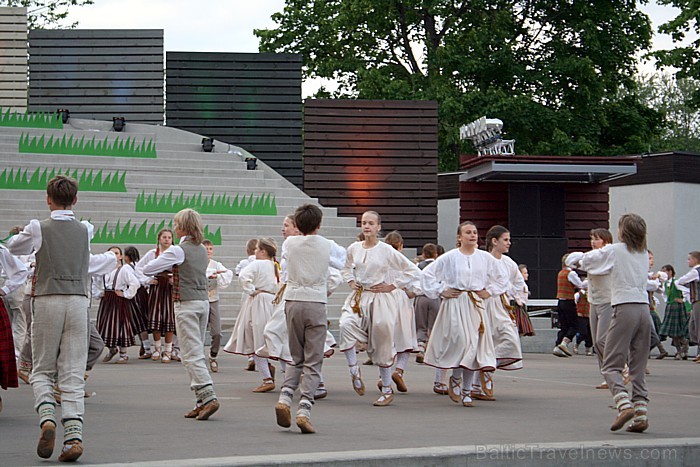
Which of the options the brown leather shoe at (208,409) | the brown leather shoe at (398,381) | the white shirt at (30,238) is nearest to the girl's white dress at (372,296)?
the brown leather shoe at (398,381)

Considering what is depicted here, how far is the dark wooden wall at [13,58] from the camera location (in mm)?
30125

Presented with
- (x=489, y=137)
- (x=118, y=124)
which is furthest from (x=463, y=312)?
(x=118, y=124)

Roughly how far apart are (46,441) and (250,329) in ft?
17.5

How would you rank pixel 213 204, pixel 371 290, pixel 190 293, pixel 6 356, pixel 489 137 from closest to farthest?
pixel 6 356 < pixel 190 293 < pixel 371 290 < pixel 489 137 < pixel 213 204

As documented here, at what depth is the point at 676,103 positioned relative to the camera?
66.4 metres

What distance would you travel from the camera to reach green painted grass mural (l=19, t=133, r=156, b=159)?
24719mm

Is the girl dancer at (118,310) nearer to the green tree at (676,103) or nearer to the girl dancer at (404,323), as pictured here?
Answer: the girl dancer at (404,323)

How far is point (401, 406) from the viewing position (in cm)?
991

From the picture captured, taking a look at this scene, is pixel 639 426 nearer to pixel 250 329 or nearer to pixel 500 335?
pixel 500 335

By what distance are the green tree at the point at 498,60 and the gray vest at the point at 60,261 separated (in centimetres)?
2680

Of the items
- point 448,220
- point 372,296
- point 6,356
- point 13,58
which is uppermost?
point 13,58

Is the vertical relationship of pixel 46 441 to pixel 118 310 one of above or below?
below

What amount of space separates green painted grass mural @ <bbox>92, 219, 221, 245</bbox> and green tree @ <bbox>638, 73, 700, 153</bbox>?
46039mm

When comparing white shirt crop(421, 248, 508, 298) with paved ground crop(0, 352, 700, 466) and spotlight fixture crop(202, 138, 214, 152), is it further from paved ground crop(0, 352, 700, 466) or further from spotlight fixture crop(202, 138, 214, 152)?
spotlight fixture crop(202, 138, 214, 152)
